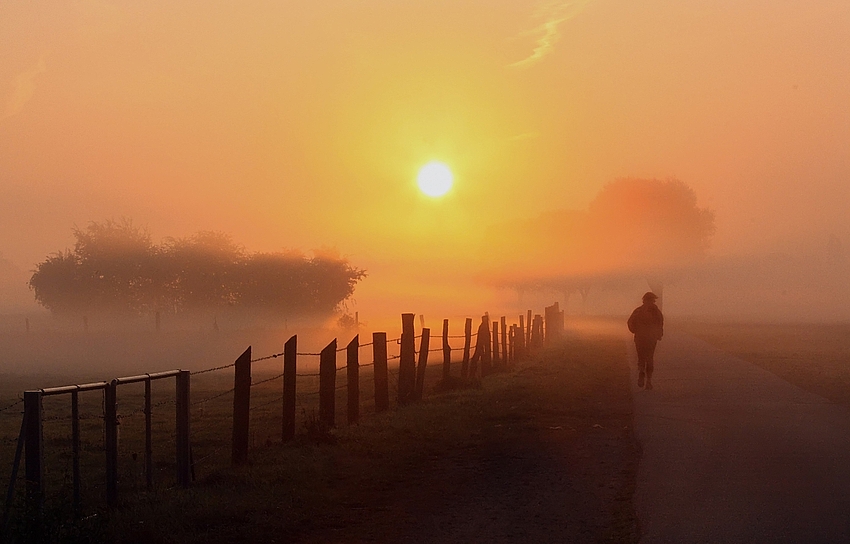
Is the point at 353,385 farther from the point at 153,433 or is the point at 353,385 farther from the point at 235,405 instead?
the point at 153,433

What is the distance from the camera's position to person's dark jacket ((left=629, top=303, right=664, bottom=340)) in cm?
2142

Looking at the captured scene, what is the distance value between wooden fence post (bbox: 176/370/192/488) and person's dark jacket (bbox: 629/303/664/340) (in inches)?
496

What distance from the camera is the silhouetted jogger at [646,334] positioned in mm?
21359

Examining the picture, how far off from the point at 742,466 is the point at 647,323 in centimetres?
1061

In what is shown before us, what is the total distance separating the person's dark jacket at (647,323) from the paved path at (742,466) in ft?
4.77

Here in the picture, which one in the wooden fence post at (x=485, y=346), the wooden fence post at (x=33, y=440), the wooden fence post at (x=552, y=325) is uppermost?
the wooden fence post at (x=33, y=440)

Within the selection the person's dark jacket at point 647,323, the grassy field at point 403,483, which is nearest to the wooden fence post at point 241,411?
the grassy field at point 403,483

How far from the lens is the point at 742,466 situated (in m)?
11.1

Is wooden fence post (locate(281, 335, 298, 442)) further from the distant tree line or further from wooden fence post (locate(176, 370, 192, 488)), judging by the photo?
the distant tree line

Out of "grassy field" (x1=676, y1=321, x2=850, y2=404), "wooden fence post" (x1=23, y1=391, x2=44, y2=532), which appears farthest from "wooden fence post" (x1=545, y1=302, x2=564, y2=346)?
"wooden fence post" (x1=23, y1=391, x2=44, y2=532)

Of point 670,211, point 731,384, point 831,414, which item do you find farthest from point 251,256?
point 831,414

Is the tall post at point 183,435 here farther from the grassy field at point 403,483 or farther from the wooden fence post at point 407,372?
the wooden fence post at point 407,372

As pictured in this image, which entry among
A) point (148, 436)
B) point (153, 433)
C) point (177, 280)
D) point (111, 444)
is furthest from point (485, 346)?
point (177, 280)

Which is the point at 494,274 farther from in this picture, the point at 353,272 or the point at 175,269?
the point at 175,269
